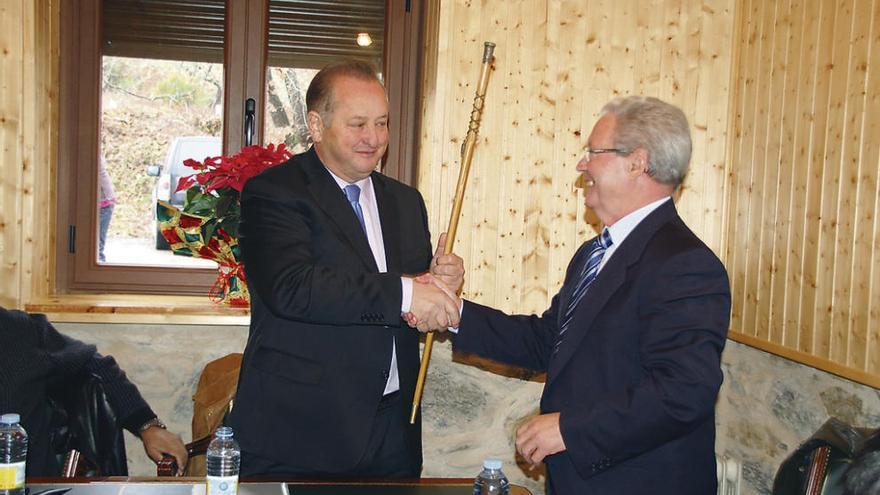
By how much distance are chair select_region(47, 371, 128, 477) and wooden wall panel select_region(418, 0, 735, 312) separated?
1736 mm

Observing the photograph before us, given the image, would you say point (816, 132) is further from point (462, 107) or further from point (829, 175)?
point (462, 107)

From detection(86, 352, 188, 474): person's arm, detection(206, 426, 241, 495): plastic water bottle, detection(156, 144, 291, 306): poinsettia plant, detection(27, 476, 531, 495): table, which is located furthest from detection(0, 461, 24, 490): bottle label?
detection(156, 144, 291, 306): poinsettia plant

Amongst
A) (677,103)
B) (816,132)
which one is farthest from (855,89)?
(677,103)

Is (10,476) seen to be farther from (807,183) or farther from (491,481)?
(807,183)

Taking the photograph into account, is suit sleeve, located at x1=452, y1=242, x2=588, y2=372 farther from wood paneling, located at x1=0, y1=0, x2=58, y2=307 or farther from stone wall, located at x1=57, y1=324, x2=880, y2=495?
wood paneling, located at x1=0, y1=0, x2=58, y2=307

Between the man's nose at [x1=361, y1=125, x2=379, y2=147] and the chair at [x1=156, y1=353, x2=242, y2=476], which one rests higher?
the man's nose at [x1=361, y1=125, x2=379, y2=147]

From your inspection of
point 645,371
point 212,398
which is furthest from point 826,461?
point 212,398

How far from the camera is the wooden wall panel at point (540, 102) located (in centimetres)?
398

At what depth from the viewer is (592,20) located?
4.06m

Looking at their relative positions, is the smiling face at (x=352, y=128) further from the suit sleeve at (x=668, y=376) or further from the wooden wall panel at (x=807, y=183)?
the wooden wall panel at (x=807, y=183)

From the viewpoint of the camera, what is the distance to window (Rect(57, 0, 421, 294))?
160 inches

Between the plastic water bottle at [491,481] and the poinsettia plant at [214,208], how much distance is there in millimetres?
1945

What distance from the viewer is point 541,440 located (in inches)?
78.4

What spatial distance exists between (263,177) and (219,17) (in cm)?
195
